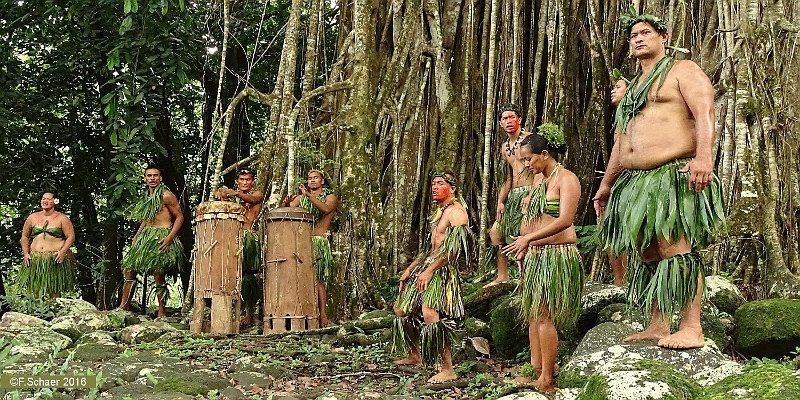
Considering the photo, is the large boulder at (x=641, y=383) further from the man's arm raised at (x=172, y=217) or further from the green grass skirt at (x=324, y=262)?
the man's arm raised at (x=172, y=217)

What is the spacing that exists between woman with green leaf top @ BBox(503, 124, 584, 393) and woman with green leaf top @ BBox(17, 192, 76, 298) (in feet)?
17.0

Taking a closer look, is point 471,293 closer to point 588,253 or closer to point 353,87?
point 588,253

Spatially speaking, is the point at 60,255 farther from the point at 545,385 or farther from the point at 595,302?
the point at 545,385

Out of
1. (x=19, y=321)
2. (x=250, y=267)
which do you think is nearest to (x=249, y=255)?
(x=250, y=267)

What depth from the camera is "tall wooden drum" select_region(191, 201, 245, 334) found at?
20.6 feet

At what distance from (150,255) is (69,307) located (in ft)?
2.46

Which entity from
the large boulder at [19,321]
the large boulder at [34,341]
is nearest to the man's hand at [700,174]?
the large boulder at [34,341]

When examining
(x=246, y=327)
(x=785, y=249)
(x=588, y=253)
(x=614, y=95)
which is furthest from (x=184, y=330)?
(x=785, y=249)

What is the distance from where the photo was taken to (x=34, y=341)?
5.36m

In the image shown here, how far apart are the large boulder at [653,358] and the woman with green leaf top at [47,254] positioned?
5.54m

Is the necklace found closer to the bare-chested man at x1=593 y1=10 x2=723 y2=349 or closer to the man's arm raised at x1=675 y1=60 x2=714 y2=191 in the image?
the bare-chested man at x1=593 y1=10 x2=723 y2=349

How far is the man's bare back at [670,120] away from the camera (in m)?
3.67

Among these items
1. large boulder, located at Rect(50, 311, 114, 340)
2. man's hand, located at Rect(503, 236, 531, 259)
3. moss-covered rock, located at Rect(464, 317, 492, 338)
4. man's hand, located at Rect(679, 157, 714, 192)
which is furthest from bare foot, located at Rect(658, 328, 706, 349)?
large boulder, located at Rect(50, 311, 114, 340)

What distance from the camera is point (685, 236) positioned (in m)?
3.69
